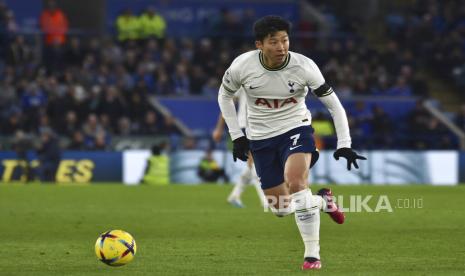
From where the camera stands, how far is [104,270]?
8820 mm

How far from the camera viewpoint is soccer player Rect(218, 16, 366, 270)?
8.93 metres

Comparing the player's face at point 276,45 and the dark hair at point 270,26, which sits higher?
the dark hair at point 270,26

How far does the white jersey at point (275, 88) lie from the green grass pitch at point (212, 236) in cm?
123

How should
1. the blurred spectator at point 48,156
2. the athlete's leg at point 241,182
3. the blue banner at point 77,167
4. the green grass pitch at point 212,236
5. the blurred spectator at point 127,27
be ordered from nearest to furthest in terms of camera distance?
the green grass pitch at point 212,236 < the athlete's leg at point 241,182 < the blurred spectator at point 48,156 < the blue banner at point 77,167 < the blurred spectator at point 127,27

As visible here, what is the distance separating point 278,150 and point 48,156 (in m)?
15.9

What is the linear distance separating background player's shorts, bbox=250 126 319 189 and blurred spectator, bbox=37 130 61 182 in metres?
15.4

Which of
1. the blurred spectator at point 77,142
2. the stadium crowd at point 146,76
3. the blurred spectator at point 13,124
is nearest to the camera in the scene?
the blurred spectator at point 77,142

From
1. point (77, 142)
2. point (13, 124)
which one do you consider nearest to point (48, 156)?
point (77, 142)

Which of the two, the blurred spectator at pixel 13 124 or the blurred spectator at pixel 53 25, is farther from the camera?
the blurred spectator at pixel 53 25

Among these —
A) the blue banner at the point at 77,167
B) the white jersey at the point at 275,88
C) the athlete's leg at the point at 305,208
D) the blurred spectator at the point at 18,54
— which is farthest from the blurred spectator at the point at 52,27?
the athlete's leg at the point at 305,208

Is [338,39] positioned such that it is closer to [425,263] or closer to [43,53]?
[43,53]

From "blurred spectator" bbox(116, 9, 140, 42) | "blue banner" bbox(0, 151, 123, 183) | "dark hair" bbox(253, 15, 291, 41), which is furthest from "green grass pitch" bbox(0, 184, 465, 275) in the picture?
"blurred spectator" bbox(116, 9, 140, 42)

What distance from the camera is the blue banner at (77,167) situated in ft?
83.4

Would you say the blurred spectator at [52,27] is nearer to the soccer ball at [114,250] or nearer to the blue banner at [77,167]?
the blue banner at [77,167]
